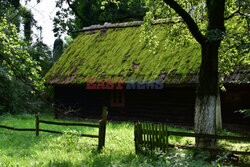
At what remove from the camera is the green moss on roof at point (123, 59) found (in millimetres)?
12465

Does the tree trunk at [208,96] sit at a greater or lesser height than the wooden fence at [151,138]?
greater

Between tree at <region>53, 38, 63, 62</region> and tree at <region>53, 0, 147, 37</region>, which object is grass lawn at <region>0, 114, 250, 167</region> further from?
tree at <region>53, 38, 63, 62</region>

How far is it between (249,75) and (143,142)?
555 centimetres

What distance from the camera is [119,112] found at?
15.0 m

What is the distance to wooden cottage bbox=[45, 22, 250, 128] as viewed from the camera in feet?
37.7

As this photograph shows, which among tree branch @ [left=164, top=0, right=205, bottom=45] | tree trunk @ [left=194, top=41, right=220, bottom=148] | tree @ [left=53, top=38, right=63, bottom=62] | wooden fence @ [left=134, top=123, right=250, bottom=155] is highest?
tree @ [left=53, top=38, right=63, bottom=62]

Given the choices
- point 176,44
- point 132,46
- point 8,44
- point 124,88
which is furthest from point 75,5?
point 8,44

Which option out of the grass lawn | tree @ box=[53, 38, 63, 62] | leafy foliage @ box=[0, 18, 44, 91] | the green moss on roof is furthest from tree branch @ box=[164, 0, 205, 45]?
tree @ box=[53, 38, 63, 62]

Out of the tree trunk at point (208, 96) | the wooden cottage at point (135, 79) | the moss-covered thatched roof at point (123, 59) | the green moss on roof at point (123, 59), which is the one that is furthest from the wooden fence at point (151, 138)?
the moss-covered thatched roof at point (123, 59)

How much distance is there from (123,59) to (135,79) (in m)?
2.39

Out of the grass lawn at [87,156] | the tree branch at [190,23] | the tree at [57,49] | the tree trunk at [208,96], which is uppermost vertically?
the tree at [57,49]

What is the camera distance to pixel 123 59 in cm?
1509

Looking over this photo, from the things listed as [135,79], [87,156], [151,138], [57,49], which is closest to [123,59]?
[135,79]

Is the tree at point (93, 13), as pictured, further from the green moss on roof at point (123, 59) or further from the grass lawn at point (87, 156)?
the grass lawn at point (87, 156)
